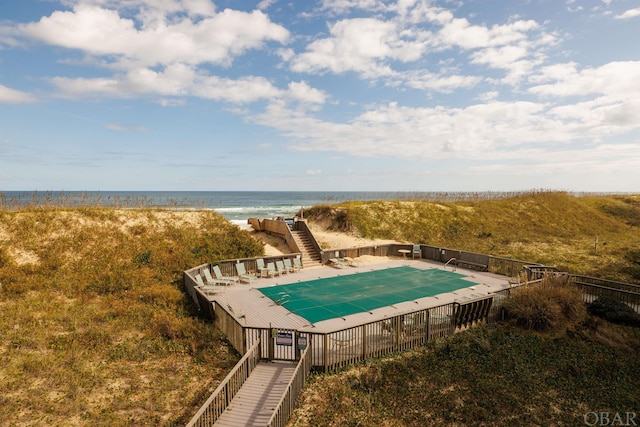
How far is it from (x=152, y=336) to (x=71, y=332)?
2951mm

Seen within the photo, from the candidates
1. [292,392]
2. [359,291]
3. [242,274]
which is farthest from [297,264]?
[292,392]

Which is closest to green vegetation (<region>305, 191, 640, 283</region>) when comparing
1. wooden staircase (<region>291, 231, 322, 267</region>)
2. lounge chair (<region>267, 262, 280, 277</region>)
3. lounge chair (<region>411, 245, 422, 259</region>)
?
lounge chair (<region>411, 245, 422, 259</region>)

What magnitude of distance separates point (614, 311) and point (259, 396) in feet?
45.6

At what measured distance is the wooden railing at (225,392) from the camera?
6578mm

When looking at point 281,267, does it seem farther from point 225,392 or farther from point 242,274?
point 225,392

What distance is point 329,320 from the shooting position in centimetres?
1279

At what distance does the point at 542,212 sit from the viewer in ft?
130

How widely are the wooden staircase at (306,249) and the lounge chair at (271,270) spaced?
9.04ft

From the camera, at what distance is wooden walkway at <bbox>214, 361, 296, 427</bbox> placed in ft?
23.7

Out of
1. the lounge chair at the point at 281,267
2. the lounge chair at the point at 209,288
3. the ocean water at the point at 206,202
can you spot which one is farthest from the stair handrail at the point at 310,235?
the ocean water at the point at 206,202

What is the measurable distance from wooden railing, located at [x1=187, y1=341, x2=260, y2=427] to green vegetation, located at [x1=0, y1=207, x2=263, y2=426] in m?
1.04

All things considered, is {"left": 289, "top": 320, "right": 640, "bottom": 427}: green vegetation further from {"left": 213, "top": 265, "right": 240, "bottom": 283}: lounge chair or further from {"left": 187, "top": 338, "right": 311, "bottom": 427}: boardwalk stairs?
{"left": 213, "top": 265, "right": 240, "bottom": 283}: lounge chair

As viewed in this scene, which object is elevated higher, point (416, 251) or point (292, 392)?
point (416, 251)

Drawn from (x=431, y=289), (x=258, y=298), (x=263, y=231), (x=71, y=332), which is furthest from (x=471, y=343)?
(x=263, y=231)
